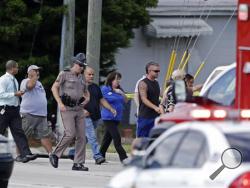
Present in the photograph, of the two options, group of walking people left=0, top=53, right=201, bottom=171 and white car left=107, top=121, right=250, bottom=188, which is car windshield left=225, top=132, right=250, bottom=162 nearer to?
white car left=107, top=121, right=250, bottom=188

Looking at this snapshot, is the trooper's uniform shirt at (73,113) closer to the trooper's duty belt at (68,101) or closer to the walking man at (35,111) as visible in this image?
the trooper's duty belt at (68,101)

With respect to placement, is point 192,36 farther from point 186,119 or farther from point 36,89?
point 186,119

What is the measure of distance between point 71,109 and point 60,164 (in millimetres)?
2211

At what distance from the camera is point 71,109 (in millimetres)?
17344

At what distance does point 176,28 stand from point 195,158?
2833cm

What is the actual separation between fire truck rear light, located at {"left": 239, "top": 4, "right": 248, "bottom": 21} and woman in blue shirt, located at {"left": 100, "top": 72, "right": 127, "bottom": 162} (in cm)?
694

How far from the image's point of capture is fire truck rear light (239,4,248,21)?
39.9 feet

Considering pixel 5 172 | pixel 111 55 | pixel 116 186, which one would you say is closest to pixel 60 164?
pixel 5 172

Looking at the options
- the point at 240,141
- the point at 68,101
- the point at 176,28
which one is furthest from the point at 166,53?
the point at 240,141

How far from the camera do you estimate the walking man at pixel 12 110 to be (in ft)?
61.4

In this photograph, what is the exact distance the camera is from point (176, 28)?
37.1m

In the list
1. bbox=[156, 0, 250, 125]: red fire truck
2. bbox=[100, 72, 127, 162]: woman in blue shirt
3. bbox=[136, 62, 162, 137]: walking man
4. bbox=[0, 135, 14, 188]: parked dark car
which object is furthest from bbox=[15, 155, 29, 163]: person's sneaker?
bbox=[156, 0, 250, 125]: red fire truck

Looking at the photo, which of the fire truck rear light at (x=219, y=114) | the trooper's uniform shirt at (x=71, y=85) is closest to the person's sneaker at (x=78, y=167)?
the trooper's uniform shirt at (x=71, y=85)

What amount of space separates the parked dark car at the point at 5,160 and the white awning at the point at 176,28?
23.3 metres
